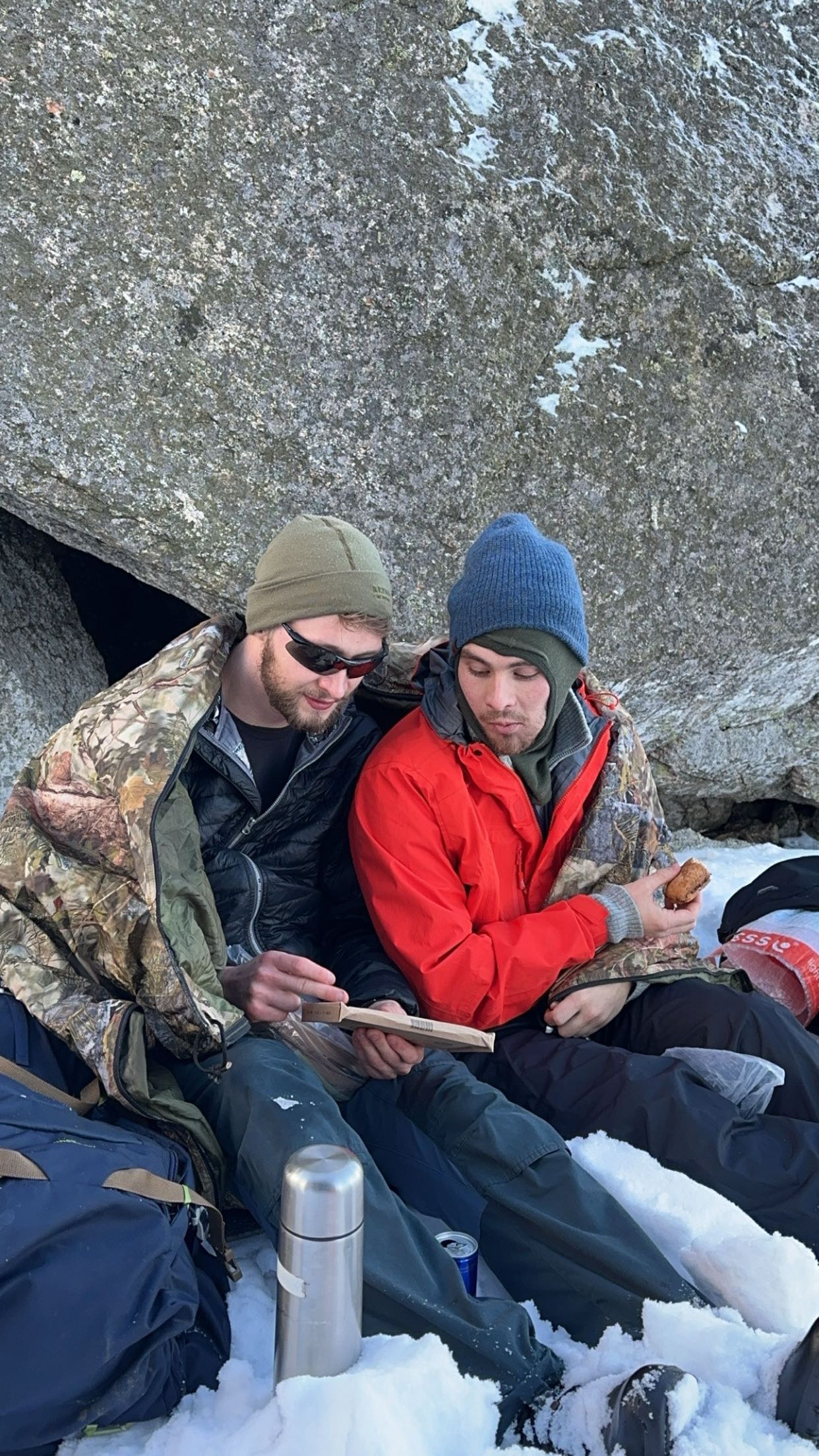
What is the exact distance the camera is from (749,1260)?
7.10 ft

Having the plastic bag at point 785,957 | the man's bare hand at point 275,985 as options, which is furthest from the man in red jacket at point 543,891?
the plastic bag at point 785,957

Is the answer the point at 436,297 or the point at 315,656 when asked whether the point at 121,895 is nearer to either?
the point at 315,656

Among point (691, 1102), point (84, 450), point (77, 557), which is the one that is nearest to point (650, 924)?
point (691, 1102)

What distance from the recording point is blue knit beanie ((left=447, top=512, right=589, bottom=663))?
9.68 feet

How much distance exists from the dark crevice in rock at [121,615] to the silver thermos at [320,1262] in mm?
3592

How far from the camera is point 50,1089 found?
2.34 meters

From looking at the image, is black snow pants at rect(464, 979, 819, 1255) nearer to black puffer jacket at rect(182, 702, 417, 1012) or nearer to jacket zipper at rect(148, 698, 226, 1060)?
black puffer jacket at rect(182, 702, 417, 1012)

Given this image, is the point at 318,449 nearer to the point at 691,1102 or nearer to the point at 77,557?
the point at 77,557

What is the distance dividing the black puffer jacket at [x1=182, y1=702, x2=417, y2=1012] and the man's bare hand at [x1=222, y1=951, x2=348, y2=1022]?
247 mm

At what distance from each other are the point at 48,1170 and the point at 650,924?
1.84 m

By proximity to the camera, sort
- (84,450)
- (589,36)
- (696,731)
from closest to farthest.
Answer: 1. (84,450)
2. (589,36)
3. (696,731)

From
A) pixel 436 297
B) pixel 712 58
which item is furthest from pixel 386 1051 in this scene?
pixel 712 58

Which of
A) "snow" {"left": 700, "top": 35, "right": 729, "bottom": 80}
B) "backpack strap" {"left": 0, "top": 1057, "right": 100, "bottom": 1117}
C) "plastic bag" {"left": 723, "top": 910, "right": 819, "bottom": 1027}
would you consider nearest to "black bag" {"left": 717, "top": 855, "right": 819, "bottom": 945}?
"plastic bag" {"left": 723, "top": 910, "right": 819, "bottom": 1027}

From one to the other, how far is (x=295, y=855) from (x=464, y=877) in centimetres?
50
